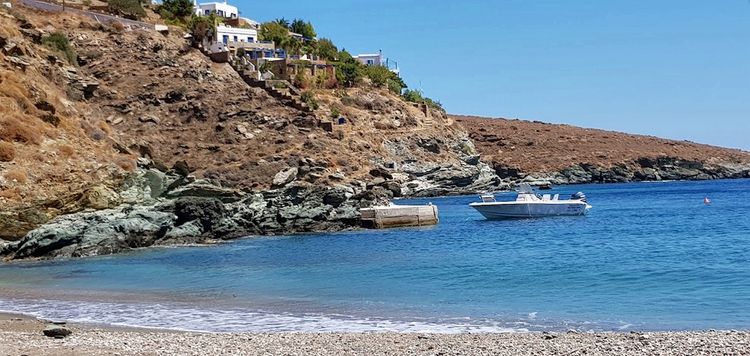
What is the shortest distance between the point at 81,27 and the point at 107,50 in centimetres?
394

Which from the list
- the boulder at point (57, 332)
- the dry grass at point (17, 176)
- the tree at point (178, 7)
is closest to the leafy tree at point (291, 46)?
the tree at point (178, 7)

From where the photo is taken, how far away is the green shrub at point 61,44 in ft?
209

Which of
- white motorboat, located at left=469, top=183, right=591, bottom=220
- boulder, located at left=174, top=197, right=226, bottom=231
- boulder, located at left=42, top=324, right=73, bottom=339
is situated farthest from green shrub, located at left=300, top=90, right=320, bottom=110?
boulder, located at left=42, top=324, right=73, bottom=339

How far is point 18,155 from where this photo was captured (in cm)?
3716

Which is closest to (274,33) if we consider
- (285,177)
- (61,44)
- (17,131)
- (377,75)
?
(377,75)

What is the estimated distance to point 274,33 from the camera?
106m

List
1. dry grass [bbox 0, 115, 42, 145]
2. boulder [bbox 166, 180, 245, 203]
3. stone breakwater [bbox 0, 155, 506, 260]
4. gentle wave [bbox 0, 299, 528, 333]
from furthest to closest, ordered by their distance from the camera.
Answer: boulder [bbox 166, 180, 245, 203] < dry grass [bbox 0, 115, 42, 145] < stone breakwater [bbox 0, 155, 506, 260] < gentle wave [bbox 0, 299, 528, 333]

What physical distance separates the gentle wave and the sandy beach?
129 cm

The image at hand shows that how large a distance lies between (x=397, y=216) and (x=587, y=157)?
4042 inches

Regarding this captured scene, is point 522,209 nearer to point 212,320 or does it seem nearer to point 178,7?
point 212,320

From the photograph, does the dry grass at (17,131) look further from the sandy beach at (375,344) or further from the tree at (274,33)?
the tree at (274,33)

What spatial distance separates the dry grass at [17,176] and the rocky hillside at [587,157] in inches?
3876

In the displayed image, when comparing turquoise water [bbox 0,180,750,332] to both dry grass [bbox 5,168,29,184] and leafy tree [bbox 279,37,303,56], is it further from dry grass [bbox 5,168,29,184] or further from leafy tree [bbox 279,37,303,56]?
leafy tree [bbox 279,37,303,56]

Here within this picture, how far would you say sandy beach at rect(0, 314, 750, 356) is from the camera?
12.3 meters
